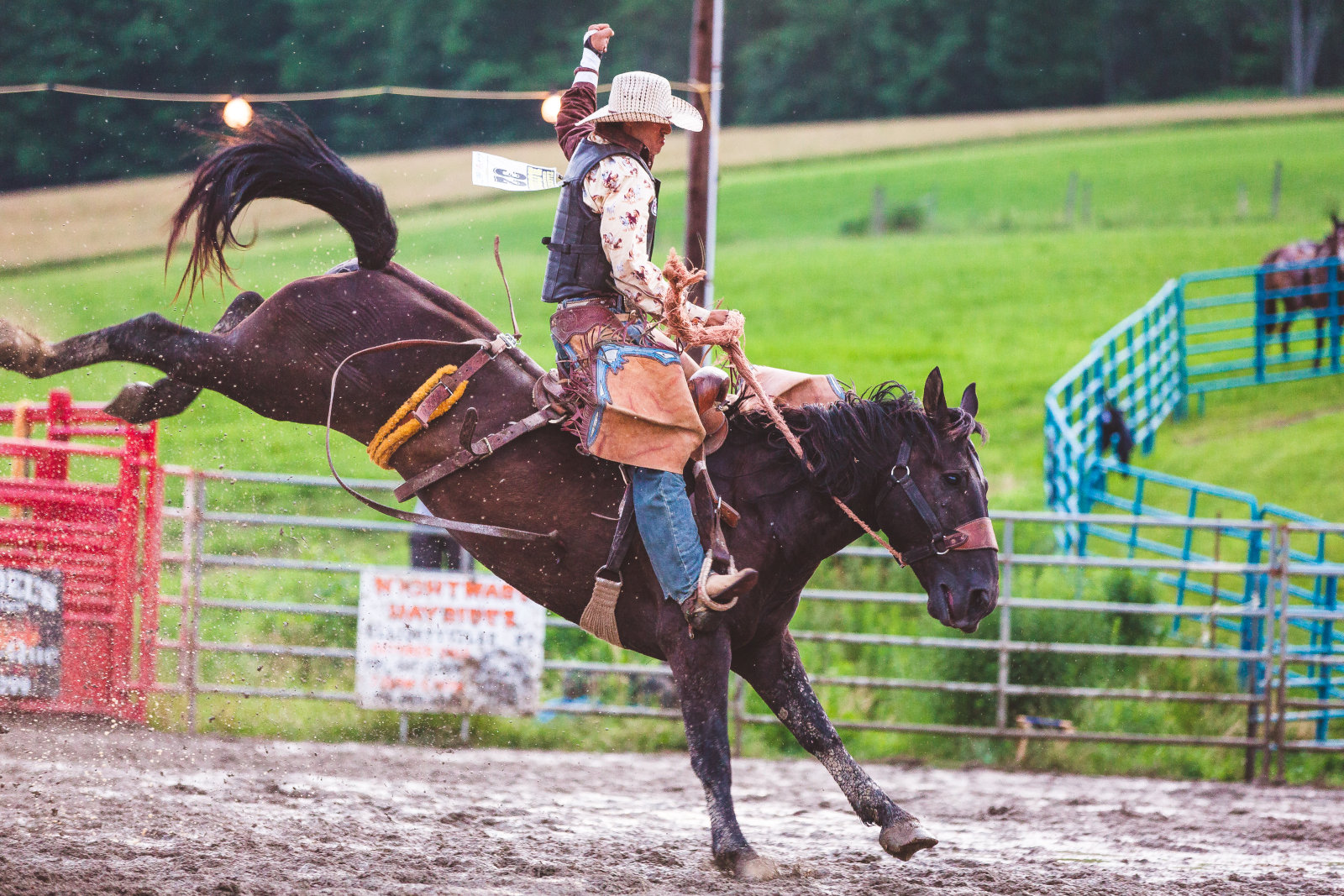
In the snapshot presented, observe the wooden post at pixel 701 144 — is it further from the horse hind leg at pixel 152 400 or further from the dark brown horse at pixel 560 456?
the horse hind leg at pixel 152 400

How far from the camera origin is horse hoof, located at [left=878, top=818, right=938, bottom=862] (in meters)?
4.27

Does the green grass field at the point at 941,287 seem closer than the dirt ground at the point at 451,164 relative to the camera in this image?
Yes

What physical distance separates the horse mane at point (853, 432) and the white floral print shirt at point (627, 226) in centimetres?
62

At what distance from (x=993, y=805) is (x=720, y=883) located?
2.54 metres

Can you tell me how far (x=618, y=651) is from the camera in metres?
9.27

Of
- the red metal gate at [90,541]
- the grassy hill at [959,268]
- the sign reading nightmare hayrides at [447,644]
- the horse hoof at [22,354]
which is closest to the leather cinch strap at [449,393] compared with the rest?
the grassy hill at [959,268]

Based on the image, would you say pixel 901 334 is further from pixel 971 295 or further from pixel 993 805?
pixel 993 805

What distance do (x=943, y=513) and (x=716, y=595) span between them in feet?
2.93

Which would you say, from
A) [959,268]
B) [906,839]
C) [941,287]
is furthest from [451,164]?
[906,839]

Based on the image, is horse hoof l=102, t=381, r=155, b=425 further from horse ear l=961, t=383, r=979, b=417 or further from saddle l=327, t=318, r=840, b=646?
horse ear l=961, t=383, r=979, b=417

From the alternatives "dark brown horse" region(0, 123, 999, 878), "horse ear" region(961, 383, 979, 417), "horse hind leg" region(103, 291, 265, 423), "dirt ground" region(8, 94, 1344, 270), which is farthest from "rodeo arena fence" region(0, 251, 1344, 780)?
"horse ear" region(961, 383, 979, 417)

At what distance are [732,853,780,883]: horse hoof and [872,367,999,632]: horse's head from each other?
1019mm

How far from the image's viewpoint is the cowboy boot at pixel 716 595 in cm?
404

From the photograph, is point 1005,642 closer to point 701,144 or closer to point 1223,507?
point 701,144
